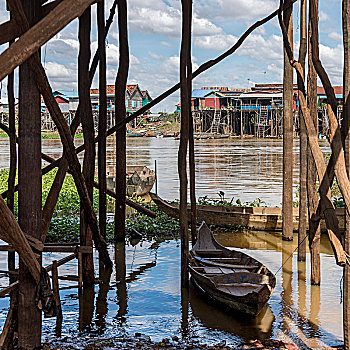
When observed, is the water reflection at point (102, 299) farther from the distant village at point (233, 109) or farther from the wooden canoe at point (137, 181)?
the distant village at point (233, 109)

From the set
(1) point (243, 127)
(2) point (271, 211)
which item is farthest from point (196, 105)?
(2) point (271, 211)

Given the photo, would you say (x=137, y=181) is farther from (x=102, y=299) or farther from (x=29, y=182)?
(x=29, y=182)

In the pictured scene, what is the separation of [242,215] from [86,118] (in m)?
5.25

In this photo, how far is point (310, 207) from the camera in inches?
303

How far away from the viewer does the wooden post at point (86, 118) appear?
710 centimetres

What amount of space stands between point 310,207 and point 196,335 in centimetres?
266

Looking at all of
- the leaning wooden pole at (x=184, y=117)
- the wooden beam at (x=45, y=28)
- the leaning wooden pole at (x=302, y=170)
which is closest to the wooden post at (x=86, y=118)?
the leaning wooden pole at (x=184, y=117)

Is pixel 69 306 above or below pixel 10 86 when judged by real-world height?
below

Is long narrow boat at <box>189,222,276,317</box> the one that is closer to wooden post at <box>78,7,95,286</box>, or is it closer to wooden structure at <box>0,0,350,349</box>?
wooden structure at <box>0,0,350,349</box>

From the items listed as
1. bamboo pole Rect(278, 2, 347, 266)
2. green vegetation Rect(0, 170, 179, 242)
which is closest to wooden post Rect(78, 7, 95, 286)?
green vegetation Rect(0, 170, 179, 242)

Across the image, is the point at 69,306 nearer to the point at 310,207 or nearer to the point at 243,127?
the point at 310,207

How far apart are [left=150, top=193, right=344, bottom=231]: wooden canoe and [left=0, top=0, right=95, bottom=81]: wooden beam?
8301mm

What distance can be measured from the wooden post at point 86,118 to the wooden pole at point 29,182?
2.15 metres

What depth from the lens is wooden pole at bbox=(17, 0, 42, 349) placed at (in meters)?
4.80
